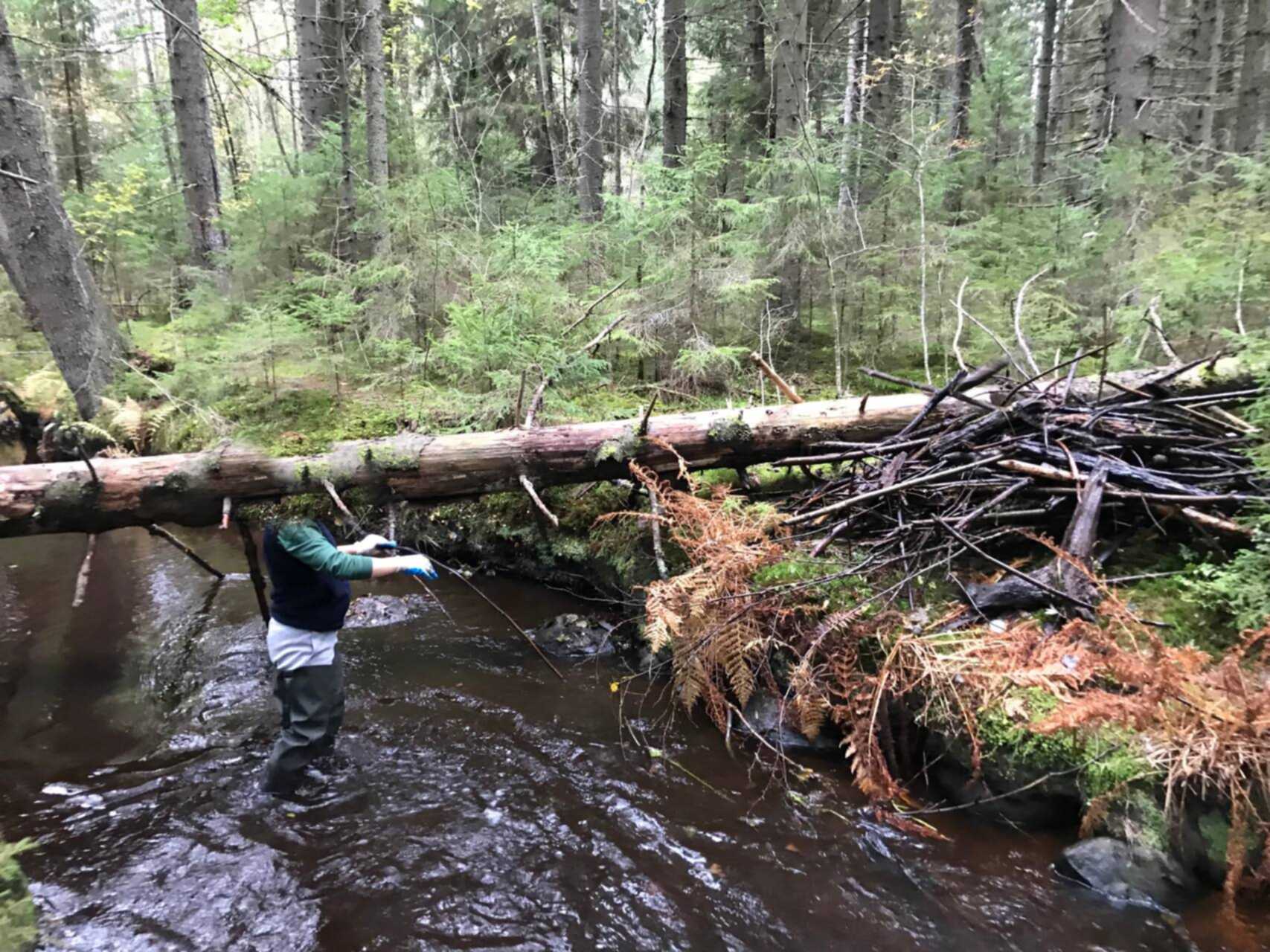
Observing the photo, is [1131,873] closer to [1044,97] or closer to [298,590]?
[298,590]

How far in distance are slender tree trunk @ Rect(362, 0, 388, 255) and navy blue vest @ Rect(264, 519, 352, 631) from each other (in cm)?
654

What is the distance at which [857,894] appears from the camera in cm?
319

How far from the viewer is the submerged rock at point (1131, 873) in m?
2.97

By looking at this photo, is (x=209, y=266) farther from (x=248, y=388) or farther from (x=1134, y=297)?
(x=1134, y=297)

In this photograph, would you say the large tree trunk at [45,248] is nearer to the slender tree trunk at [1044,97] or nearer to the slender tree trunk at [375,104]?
the slender tree trunk at [375,104]

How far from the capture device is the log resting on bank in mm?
4875

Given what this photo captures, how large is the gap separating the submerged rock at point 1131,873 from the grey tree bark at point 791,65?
28.4 feet

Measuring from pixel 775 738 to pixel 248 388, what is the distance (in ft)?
23.2

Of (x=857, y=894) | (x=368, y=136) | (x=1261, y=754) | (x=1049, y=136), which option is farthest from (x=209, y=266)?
(x=1049, y=136)

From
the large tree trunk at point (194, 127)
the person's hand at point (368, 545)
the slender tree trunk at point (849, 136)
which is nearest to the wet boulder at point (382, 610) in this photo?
the person's hand at point (368, 545)

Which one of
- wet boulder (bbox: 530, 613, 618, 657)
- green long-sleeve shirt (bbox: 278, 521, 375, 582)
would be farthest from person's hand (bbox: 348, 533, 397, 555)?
wet boulder (bbox: 530, 613, 618, 657)

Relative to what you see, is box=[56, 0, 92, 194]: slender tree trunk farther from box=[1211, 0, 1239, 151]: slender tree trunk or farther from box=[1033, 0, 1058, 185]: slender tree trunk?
box=[1211, 0, 1239, 151]: slender tree trunk

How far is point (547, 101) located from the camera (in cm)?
1480

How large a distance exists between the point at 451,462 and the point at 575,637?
1903 mm
